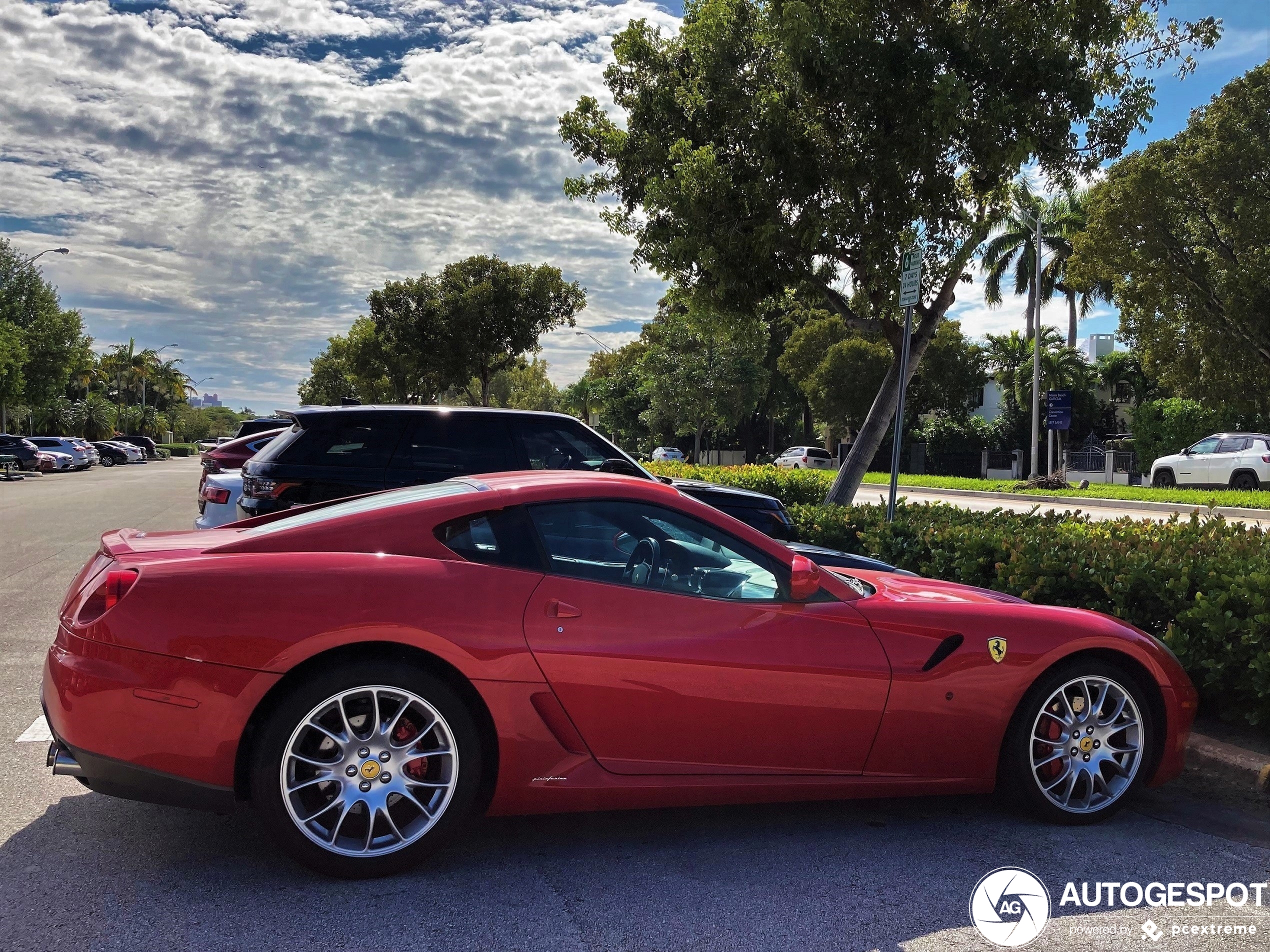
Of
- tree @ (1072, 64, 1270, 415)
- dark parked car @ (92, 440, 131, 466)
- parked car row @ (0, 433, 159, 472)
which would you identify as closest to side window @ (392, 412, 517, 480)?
tree @ (1072, 64, 1270, 415)

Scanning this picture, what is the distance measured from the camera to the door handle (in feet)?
11.0

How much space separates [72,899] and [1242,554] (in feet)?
18.9

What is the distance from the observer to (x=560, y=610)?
11.1 ft

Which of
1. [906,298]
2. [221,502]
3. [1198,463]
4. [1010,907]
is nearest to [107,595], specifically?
[1010,907]

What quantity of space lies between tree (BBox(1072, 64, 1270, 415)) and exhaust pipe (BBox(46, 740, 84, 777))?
74.7 ft

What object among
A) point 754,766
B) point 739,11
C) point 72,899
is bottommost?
point 72,899

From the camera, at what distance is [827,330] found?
4806cm

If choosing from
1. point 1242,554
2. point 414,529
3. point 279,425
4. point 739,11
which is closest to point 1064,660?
point 1242,554

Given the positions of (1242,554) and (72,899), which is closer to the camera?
(72,899)

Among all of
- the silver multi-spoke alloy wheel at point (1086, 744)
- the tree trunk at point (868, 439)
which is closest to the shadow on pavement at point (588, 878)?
the silver multi-spoke alloy wheel at point (1086, 744)

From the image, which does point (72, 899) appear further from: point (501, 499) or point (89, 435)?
point (89, 435)

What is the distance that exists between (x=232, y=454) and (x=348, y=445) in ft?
18.6

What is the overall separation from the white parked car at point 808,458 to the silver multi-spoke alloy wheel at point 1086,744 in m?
38.8

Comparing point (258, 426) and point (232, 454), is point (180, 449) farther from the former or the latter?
point (232, 454)
